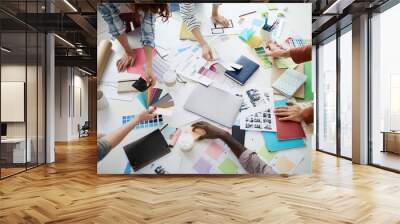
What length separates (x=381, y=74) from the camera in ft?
24.8

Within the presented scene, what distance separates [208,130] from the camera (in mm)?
6297

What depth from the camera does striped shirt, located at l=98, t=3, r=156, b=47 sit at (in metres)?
6.34

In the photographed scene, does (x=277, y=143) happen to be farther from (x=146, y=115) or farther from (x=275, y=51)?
(x=146, y=115)

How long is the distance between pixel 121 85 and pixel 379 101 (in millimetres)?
5112

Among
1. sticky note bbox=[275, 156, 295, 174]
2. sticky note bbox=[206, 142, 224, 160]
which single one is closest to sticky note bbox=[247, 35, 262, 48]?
sticky note bbox=[206, 142, 224, 160]

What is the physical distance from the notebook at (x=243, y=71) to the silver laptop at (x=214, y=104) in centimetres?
29

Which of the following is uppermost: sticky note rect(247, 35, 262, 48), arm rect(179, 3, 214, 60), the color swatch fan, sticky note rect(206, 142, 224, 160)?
arm rect(179, 3, 214, 60)

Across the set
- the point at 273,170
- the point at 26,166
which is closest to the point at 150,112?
the point at 273,170

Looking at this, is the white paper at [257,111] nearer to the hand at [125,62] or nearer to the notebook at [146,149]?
the notebook at [146,149]

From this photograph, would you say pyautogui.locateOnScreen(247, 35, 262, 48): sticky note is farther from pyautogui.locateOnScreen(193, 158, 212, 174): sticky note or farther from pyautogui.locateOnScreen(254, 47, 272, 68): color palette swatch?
pyautogui.locateOnScreen(193, 158, 212, 174): sticky note

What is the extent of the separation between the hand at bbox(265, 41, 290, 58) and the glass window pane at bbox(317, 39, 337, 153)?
391 centimetres

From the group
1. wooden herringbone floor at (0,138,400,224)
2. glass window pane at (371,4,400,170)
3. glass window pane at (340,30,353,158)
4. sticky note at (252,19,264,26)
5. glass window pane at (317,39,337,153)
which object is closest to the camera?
wooden herringbone floor at (0,138,400,224)

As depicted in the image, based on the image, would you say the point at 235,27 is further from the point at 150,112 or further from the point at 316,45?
the point at 316,45

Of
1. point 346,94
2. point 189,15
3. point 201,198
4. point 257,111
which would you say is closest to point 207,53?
point 189,15
